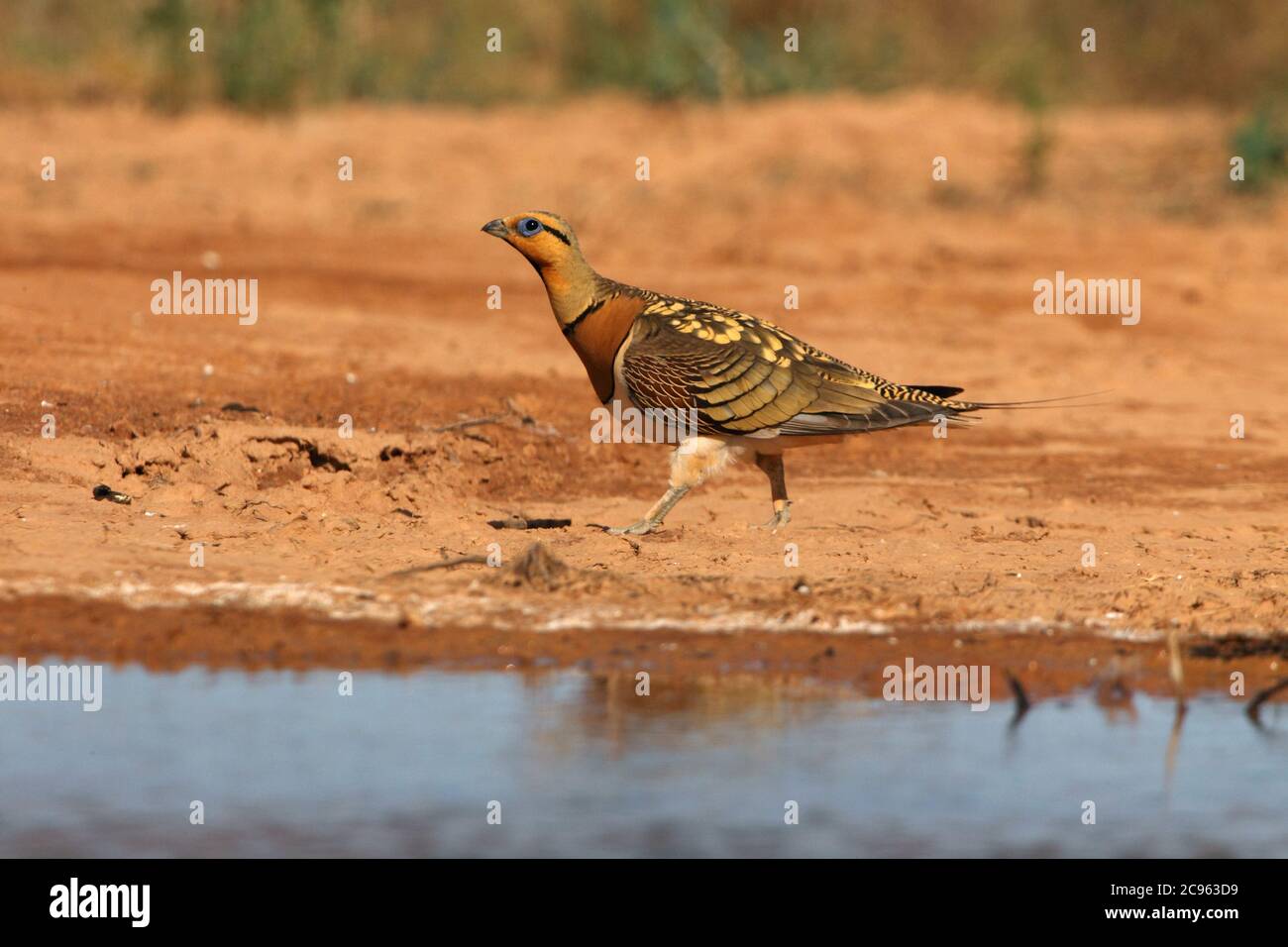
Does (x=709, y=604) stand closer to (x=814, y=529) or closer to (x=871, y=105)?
(x=814, y=529)

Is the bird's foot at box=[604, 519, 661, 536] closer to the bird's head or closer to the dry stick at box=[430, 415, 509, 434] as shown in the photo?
the bird's head

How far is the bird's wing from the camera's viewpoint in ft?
27.0

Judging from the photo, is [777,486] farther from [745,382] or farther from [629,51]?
[629,51]

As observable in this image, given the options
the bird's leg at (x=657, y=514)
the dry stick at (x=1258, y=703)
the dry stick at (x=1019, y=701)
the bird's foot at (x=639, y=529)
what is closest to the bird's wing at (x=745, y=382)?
the bird's leg at (x=657, y=514)

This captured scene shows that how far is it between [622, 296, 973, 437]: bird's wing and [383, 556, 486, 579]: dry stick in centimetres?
93

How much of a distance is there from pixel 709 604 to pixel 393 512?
1876mm

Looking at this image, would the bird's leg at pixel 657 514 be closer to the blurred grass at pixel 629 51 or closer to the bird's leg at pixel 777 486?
the bird's leg at pixel 777 486

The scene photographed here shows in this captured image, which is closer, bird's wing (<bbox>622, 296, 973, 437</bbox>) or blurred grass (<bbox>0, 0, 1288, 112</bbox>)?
bird's wing (<bbox>622, 296, 973, 437</bbox>)

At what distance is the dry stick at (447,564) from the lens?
7930 millimetres

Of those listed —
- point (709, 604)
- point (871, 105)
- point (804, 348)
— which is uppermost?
point (871, 105)

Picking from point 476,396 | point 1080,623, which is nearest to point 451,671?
point 1080,623

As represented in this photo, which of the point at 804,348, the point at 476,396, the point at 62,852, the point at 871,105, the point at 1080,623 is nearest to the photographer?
the point at 62,852

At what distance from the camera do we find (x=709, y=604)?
25.6 feet

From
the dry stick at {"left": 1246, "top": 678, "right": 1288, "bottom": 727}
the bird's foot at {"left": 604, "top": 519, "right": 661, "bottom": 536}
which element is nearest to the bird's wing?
the bird's foot at {"left": 604, "top": 519, "right": 661, "bottom": 536}
